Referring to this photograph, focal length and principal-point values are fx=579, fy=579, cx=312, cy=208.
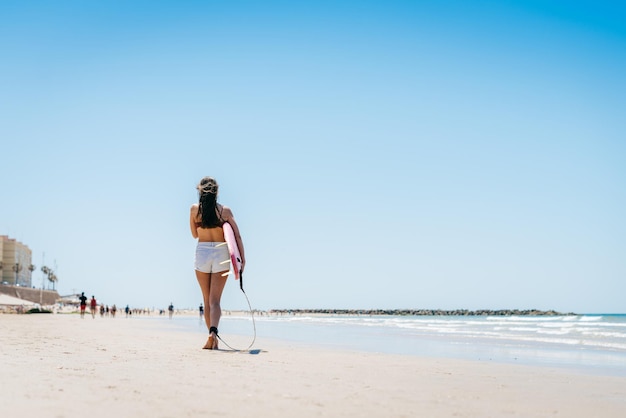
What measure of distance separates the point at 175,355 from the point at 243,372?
142 cm

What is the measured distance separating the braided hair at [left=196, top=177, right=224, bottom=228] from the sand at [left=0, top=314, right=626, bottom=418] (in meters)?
1.53

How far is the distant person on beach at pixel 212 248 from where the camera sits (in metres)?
6.94

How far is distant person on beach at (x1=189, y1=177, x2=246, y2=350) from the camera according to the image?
22.8ft

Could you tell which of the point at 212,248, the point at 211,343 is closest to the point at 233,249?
the point at 212,248

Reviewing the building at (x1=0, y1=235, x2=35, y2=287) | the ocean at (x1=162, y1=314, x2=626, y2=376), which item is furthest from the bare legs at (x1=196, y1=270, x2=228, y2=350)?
the building at (x1=0, y1=235, x2=35, y2=287)

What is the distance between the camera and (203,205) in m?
7.00

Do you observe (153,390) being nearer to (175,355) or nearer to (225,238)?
(175,355)

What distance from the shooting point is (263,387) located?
433 centimetres

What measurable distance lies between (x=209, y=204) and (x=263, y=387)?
3.11 m

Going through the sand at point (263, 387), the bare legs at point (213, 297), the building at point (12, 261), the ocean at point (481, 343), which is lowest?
the ocean at point (481, 343)

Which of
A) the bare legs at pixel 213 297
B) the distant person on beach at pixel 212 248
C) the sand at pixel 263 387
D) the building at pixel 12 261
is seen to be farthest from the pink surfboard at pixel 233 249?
the building at pixel 12 261

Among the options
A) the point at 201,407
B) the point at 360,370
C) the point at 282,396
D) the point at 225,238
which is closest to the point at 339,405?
the point at 282,396

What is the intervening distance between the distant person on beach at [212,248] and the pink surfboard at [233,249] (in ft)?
0.35

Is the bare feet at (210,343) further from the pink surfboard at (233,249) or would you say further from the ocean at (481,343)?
the ocean at (481,343)
